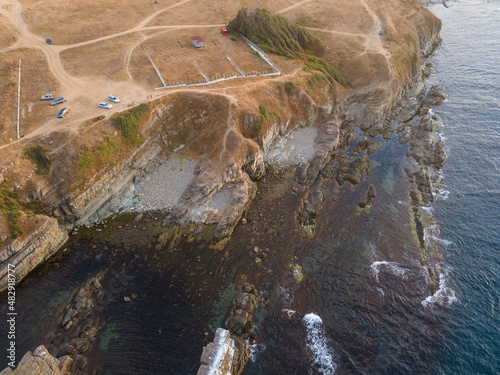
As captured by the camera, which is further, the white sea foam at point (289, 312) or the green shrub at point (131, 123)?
the green shrub at point (131, 123)

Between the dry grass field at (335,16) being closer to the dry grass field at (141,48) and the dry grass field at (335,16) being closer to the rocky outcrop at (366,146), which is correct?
the dry grass field at (141,48)

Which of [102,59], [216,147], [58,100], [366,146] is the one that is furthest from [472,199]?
[102,59]

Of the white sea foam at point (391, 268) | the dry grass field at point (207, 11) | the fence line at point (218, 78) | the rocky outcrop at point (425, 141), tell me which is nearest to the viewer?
the white sea foam at point (391, 268)

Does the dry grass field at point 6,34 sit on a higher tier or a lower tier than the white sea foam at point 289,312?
higher

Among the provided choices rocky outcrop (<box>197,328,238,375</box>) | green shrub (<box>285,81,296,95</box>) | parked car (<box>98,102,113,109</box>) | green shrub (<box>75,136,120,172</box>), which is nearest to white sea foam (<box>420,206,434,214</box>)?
green shrub (<box>285,81,296,95</box>)

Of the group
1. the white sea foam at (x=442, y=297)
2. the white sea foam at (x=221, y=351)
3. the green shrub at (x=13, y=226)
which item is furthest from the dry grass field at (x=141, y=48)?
the white sea foam at (x=442, y=297)

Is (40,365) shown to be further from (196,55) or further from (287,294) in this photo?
(196,55)

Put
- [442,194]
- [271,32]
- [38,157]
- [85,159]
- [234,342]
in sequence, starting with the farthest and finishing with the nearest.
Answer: [271,32]
[442,194]
[85,159]
[38,157]
[234,342]

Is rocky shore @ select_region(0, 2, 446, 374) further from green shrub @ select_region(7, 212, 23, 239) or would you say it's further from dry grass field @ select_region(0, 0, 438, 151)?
dry grass field @ select_region(0, 0, 438, 151)
